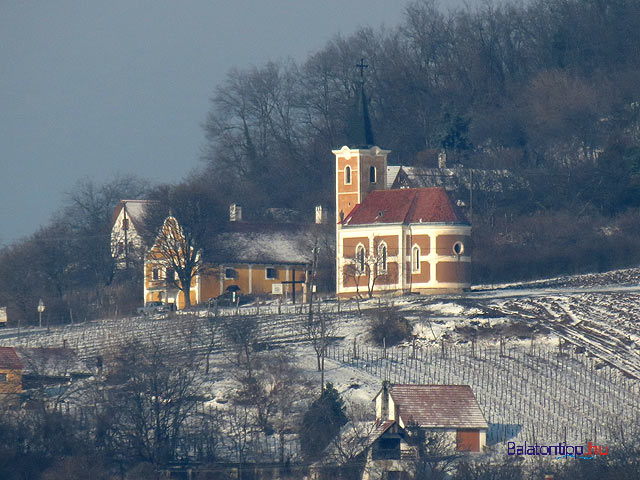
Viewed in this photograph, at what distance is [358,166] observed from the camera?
84938 millimetres

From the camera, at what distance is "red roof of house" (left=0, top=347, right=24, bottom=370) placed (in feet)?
188

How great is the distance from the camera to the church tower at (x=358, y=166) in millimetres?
84750

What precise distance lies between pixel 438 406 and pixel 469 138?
58097 millimetres

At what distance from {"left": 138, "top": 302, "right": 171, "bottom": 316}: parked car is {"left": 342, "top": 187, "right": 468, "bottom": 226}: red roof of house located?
9882mm

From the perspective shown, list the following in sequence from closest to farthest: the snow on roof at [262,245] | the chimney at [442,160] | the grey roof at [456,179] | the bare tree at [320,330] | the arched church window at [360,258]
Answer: the bare tree at [320,330] → the arched church window at [360,258] → the snow on roof at [262,245] → the grey roof at [456,179] → the chimney at [442,160]

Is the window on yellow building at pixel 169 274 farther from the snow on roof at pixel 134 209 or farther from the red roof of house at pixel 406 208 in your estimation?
the snow on roof at pixel 134 209

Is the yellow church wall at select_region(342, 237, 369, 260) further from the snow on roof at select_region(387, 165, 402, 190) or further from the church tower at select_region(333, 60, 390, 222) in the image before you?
the snow on roof at select_region(387, 165, 402, 190)

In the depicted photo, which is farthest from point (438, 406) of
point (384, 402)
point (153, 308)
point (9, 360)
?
point (153, 308)

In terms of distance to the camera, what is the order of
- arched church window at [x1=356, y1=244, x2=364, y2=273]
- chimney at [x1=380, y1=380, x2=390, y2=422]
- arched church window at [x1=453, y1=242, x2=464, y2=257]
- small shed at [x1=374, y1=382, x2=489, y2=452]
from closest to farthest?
small shed at [x1=374, y1=382, x2=489, y2=452] → chimney at [x1=380, y1=380, x2=390, y2=422] → arched church window at [x1=453, y1=242, x2=464, y2=257] → arched church window at [x1=356, y1=244, x2=364, y2=273]

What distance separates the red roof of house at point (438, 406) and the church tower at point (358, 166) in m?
32.4

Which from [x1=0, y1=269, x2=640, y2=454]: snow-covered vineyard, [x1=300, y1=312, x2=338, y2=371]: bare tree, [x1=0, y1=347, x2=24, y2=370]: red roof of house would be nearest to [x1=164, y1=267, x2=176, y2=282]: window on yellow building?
[x1=0, y1=269, x2=640, y2=454]: snow-covered vineyard

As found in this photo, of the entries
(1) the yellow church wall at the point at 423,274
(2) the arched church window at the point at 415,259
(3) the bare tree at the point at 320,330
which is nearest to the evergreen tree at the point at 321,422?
(3) the bare tree at the point at 320,330

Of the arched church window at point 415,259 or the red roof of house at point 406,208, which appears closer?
the arched church window at point 415,259

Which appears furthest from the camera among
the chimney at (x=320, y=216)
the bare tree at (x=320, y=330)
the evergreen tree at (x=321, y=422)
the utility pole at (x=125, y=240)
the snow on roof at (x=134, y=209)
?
the snow on roof at (x=134, y=209)
